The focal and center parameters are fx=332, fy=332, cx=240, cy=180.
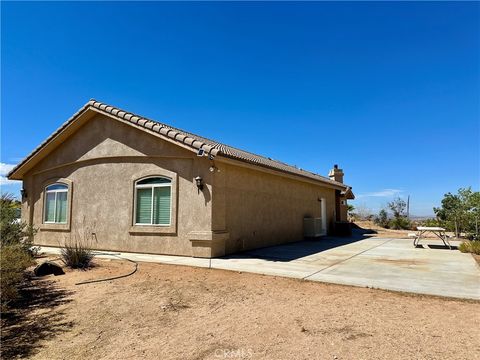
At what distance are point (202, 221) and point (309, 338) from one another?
22.2 feet

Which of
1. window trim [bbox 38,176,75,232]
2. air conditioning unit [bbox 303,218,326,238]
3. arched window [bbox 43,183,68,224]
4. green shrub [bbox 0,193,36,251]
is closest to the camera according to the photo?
green shrub [bbox 0,193,36,251]

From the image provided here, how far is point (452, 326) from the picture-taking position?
16.0ft

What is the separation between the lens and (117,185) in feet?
42.7

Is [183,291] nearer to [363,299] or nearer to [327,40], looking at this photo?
[363,299]

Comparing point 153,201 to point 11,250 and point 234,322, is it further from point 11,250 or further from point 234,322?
point 234,322

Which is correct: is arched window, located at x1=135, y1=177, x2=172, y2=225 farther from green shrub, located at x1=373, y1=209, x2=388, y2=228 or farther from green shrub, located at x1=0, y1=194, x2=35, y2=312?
green shrub, located at x1=373, y1=209, x2=388, y2=228

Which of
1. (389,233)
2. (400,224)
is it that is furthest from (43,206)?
(400,224)

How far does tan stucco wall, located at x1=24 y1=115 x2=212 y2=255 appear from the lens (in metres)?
11.3

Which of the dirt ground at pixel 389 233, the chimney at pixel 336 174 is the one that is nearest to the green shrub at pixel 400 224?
the dirt ground at pixel 389 233

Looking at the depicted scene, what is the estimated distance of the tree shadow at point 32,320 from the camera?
15.3ft

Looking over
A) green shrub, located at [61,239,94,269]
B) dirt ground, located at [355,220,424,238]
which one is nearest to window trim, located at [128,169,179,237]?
green shrub, located at [61,239,94,269]

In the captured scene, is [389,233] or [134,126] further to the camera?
[389,233]

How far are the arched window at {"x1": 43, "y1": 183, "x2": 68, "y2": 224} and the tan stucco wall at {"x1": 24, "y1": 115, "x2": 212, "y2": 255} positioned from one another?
12.9 inches

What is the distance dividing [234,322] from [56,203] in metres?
12.8
